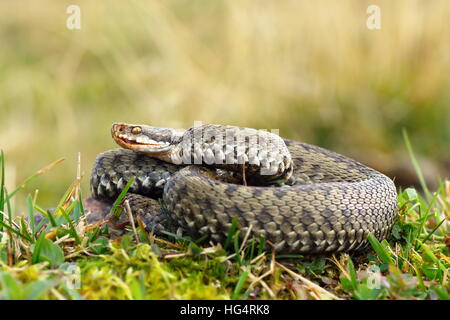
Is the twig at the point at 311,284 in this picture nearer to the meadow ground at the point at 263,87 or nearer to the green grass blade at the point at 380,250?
the green grass blade at the point at 380,250

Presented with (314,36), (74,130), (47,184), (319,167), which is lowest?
(47,184)

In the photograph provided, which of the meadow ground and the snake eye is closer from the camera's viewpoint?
the snake eye

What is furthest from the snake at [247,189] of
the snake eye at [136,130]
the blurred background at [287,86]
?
the blurred background at [287,86]

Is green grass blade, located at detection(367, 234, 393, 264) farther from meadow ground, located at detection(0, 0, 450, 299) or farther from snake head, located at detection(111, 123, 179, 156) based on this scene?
meadow ground, located at detection(0, 0, 450, 299)

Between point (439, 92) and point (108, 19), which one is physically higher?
point (108, 19)

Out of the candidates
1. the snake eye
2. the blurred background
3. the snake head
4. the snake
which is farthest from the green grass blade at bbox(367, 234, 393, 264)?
the blurred background
